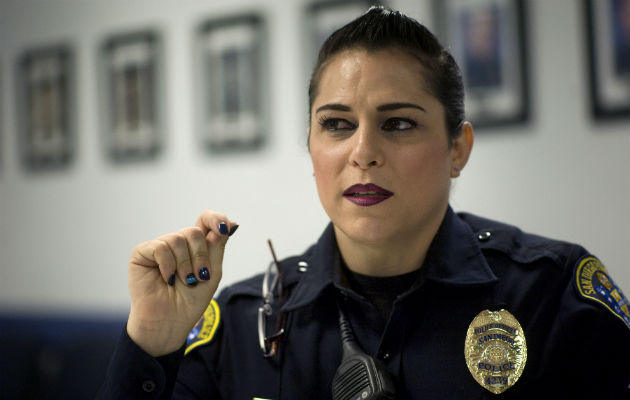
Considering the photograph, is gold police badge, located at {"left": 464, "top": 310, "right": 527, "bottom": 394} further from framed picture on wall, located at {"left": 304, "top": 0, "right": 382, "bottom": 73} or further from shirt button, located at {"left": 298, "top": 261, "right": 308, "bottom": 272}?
framed picture on wall, located at {"left": 304, "top": 0, "right": 382, "bottom": 73}

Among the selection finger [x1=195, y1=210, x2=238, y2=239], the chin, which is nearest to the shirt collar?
the chin

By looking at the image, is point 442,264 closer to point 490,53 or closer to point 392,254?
point 392,254

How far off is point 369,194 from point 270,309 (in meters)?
0.34

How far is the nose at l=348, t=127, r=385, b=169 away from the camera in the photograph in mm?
1193

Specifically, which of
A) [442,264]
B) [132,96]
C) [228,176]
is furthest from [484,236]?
[132,96]

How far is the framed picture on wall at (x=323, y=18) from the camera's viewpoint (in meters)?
2.43

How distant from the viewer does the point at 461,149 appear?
136 centimetres

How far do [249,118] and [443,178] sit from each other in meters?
1.51

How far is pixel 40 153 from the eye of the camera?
128 inches

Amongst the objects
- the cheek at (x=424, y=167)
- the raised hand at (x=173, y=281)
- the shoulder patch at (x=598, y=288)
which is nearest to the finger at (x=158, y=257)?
the raised hand at (x=173, y=281)

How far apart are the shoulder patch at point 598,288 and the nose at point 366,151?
0.46m

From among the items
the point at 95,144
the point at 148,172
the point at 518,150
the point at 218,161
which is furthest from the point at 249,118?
the point at 518,150

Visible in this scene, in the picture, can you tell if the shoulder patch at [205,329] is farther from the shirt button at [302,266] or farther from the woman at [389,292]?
the shirt button at [302,266]

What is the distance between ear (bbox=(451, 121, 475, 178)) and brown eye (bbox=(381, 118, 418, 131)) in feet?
0.45
